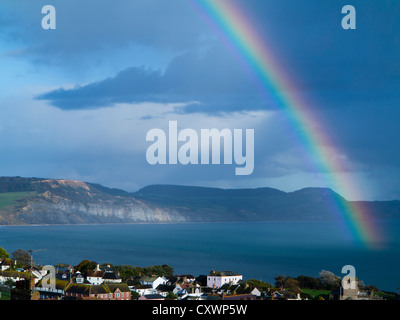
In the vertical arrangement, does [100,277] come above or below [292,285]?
above

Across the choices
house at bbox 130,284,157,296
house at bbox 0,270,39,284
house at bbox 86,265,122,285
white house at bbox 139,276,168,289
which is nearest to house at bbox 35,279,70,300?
house at bbox 0,270,39,284

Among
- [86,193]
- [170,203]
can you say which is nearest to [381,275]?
[86,193]

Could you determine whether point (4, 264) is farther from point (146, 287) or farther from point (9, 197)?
point (9, 197)

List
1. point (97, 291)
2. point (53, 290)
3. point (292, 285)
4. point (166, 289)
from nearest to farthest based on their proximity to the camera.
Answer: point (97, 291)
point (53, 290)
point (166, 289)
point (292, 285)

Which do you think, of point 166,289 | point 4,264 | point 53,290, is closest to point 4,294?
point 53,290
